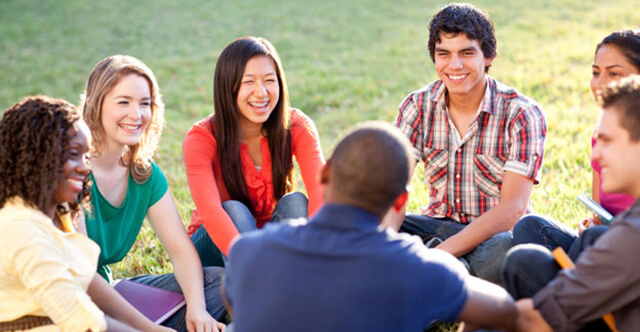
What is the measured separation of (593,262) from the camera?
2.31 meters

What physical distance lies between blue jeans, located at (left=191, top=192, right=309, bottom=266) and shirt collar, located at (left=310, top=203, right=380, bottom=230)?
167 centimetres

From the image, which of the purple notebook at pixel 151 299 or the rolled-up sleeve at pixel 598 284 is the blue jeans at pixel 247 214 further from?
the rolled-up sleeve at pixel 598 284

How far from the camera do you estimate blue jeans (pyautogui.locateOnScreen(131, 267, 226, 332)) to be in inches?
144

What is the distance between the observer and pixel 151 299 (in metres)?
3.67

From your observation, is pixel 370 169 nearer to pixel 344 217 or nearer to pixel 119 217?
pixel 344 217

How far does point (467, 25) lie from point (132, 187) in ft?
7.14

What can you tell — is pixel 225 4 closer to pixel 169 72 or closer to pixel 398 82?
pixel 169 72

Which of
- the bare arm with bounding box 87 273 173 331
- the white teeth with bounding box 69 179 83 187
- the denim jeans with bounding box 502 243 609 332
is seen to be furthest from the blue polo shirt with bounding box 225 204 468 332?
the bare arm with bounding box 87 273 173 331

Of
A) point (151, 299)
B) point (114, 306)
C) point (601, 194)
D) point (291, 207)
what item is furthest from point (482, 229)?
point (114, 306)

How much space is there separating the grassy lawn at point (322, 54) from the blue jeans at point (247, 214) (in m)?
0.57

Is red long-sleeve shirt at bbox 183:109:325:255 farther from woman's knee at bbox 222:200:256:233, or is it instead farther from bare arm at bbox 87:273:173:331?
bare arm at bbox 87:273:173:331

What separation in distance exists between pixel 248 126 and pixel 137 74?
817 mm

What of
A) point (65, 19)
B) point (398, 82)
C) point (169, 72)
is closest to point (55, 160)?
point (398, 82)

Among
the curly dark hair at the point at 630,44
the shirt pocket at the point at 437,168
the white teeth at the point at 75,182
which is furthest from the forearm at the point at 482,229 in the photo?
the white teeth at the point at 75,182
